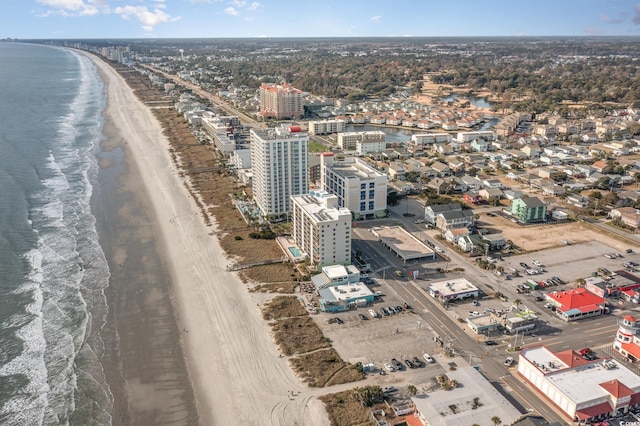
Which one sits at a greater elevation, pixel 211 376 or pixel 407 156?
pixel 407 156

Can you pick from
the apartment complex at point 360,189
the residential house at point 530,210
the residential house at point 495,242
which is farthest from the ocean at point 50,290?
the residential house at point 530,210

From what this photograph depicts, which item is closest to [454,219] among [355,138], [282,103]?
[355,138]

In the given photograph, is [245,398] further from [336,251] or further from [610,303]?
[610,303]

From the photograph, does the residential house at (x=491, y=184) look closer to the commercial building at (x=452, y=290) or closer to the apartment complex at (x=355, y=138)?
the apartment complex at (x=355, y=138)

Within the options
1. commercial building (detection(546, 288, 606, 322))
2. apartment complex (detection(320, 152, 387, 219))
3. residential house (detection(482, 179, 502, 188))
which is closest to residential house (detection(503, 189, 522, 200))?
residential house (detection(482, 179, 502, 188))

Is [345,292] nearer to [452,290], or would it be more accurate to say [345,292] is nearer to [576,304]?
[452,290]

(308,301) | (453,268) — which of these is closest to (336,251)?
(308,301)

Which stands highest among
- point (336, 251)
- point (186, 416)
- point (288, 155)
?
point (288, 155)
